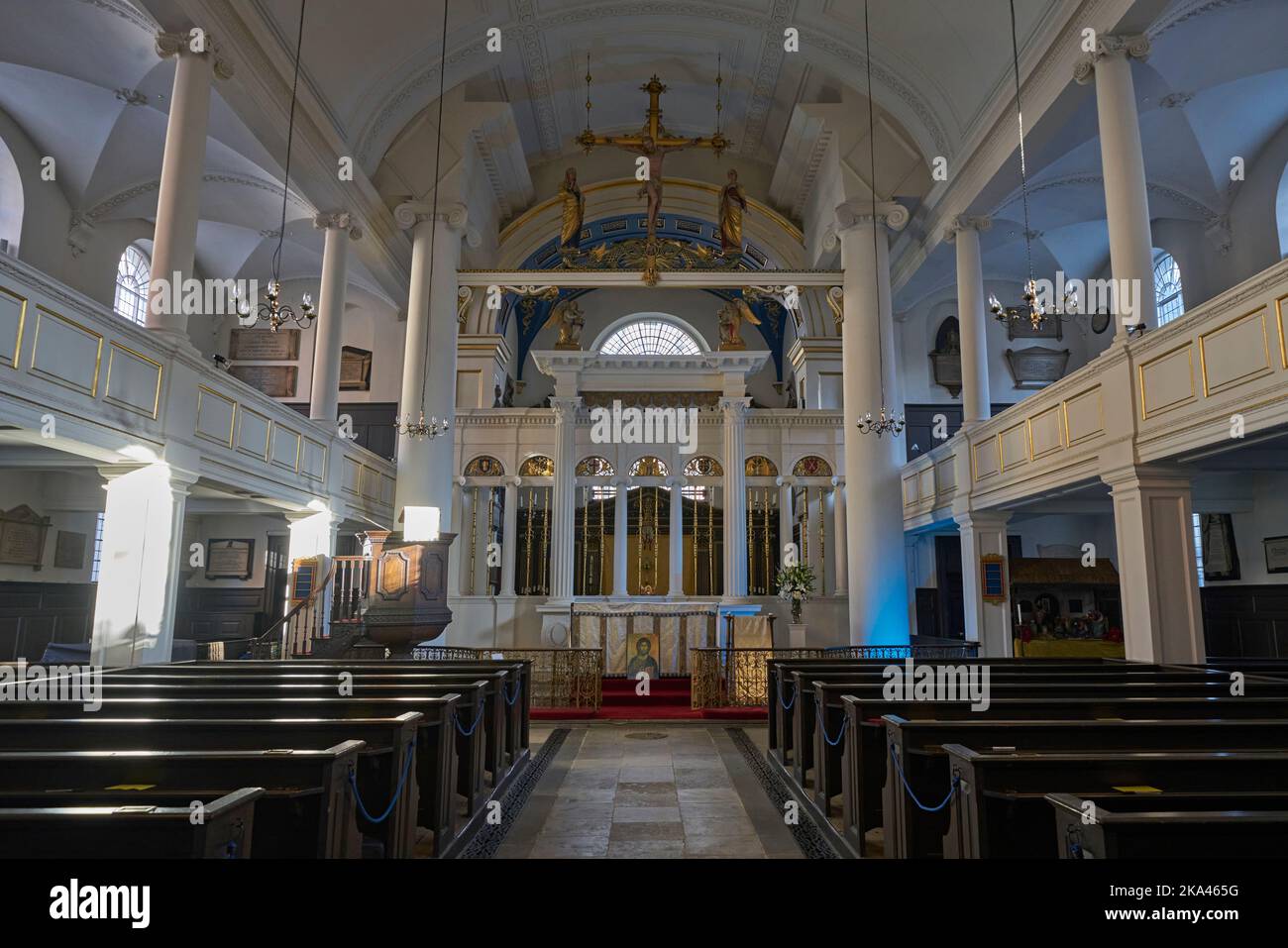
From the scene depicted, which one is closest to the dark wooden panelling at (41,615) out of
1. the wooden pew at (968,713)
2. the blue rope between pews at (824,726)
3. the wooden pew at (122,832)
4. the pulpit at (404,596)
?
the pulpit at (404,596)

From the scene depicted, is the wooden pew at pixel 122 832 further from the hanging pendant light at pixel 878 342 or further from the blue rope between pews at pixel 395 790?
the hanging pendant light at pixel 878 342

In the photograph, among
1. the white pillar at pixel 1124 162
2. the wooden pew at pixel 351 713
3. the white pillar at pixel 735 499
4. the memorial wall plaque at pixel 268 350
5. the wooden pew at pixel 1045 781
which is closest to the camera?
the wooden pew at pixel 1045 781

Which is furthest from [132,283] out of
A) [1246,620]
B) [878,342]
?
[1246,620]

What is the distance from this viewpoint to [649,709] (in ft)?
33.6

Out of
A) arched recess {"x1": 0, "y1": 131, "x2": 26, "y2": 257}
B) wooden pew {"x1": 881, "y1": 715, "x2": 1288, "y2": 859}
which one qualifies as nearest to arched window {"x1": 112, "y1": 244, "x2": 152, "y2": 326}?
arched recess {"x1": 0, "y1": 131, "x2": 26, "y2": 257}

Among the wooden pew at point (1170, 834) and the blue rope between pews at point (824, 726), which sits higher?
the wooden pew at point (1170, 834)

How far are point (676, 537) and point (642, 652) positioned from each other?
3276 millimetres

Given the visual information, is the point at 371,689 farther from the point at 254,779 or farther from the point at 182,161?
the point at 182,161

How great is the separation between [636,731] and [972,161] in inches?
357

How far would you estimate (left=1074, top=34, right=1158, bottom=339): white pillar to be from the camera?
774 centimetres

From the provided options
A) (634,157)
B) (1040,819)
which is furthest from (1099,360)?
(634,157)

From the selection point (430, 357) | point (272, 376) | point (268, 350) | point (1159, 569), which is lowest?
point (1159, 569)

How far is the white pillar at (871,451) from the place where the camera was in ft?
38.6

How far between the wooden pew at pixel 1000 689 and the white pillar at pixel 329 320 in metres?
8.72
